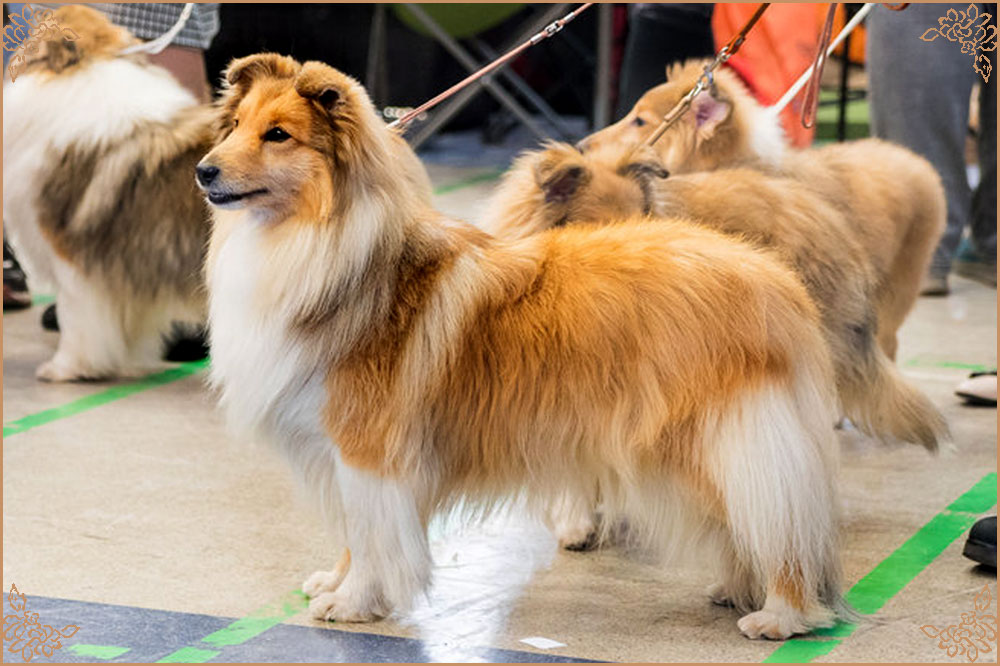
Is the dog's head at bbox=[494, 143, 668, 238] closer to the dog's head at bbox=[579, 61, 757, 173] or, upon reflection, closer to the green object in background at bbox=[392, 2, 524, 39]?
the dog's head at bbox=[579, 61, 757, 173]

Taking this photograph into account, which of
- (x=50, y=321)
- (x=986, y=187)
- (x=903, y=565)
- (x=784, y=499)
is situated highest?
(x=986, y=187)

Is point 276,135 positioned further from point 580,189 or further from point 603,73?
point 603,73

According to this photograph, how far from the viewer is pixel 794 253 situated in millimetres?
3480

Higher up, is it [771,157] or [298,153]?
[298,153]

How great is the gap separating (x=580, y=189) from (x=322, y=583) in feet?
3.68

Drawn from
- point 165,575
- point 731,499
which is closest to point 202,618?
point 165,575

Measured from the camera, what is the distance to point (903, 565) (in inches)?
128

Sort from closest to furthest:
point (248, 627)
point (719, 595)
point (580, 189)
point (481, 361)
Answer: point (481, 361) → point (248, 627) → point (719, 595) → point (580, 189)

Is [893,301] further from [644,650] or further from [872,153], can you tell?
[644,650]

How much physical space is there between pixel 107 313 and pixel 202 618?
2163 millimetres

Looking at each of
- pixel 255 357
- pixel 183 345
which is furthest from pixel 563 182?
pixel 183 345

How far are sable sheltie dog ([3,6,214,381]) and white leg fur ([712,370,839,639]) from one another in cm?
261

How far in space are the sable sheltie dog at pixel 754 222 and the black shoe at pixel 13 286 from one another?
3.21 m

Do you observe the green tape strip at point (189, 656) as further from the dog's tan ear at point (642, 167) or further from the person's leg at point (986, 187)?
the person's leg at point (986, 187)
